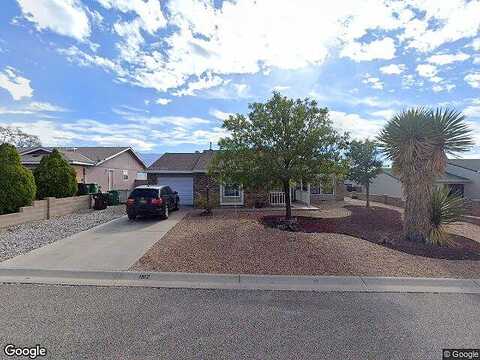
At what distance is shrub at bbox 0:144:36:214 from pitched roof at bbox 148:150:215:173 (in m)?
7.59

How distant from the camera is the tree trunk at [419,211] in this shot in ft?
28.9

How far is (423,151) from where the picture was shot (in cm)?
888

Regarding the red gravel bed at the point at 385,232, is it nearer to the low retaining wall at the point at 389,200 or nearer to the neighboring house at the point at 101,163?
the low retaining wall at the point at 389,200

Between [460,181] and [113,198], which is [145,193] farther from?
[460,181]

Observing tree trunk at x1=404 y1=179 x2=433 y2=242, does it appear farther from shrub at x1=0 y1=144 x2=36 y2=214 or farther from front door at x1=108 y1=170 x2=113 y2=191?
front door at x1=108 y1=170 x2=113 y2=191

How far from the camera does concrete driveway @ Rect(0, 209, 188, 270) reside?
643 cm

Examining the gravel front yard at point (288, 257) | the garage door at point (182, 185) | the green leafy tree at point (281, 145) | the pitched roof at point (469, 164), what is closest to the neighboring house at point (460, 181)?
the pitched roof at point (469, 164)

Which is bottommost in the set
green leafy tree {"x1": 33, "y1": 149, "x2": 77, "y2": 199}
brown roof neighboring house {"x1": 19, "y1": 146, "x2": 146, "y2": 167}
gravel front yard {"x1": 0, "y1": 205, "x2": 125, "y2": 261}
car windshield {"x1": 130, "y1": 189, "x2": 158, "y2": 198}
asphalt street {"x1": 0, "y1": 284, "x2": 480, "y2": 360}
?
asphalt street {"x1": 0, "y1": 284, "x2": 480, "y2": 360}

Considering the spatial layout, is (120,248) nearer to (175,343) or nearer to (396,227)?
(175,343)

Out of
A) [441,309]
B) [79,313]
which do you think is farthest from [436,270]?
[79,313]

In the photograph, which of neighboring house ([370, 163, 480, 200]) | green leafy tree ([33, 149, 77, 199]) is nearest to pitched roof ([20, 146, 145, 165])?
green leafy tree ([33, 149, 77, 199])

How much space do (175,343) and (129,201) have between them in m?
10.2

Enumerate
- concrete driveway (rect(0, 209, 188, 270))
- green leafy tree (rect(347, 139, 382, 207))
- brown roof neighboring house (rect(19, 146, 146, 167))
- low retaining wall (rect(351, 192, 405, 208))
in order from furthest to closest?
brown roof neighboring house (rect(19, 146, 146, 167)), low retaining wall (rect(351, 192, 405, 208)), green leafy tree (rect(347, 139, 382, 207)), concrete driveway (rect(0, 209, 188, 270))

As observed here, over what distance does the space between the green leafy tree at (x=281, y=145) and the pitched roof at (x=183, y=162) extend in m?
6.26
